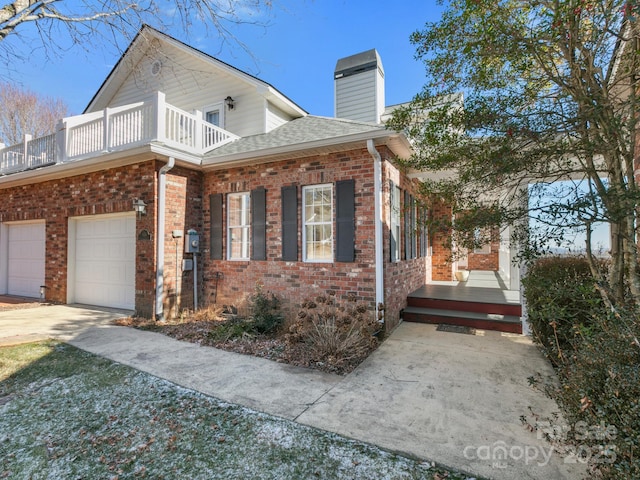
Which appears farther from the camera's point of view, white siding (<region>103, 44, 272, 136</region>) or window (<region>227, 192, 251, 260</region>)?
white siding (<region>103, 44, 272, 136</region>)

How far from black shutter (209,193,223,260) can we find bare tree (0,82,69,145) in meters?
17.1

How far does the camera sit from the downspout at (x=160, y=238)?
6757 mm

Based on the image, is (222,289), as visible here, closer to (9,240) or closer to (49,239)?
(49,239)

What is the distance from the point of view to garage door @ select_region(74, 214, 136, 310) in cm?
773

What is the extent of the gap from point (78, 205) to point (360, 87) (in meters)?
8.89

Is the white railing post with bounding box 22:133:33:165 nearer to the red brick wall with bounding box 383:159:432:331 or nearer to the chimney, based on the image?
the chimney

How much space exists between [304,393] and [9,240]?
40.7 ft

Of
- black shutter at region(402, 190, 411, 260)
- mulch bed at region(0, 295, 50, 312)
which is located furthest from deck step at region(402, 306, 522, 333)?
mulch bed at region(0, 295, 50, 312)

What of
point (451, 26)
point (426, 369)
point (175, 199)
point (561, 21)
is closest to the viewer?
point (561, 21)

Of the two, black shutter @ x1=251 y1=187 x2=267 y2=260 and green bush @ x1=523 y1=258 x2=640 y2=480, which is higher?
black shutter @ x1=251 y1=187 x2=267 y2=260

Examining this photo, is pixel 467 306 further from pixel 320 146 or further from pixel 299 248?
pixel 320 146

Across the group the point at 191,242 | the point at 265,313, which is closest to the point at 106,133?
the point at 191,242

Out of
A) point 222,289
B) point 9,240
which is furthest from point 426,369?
point 9,240

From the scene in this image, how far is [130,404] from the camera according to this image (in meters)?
3.28
